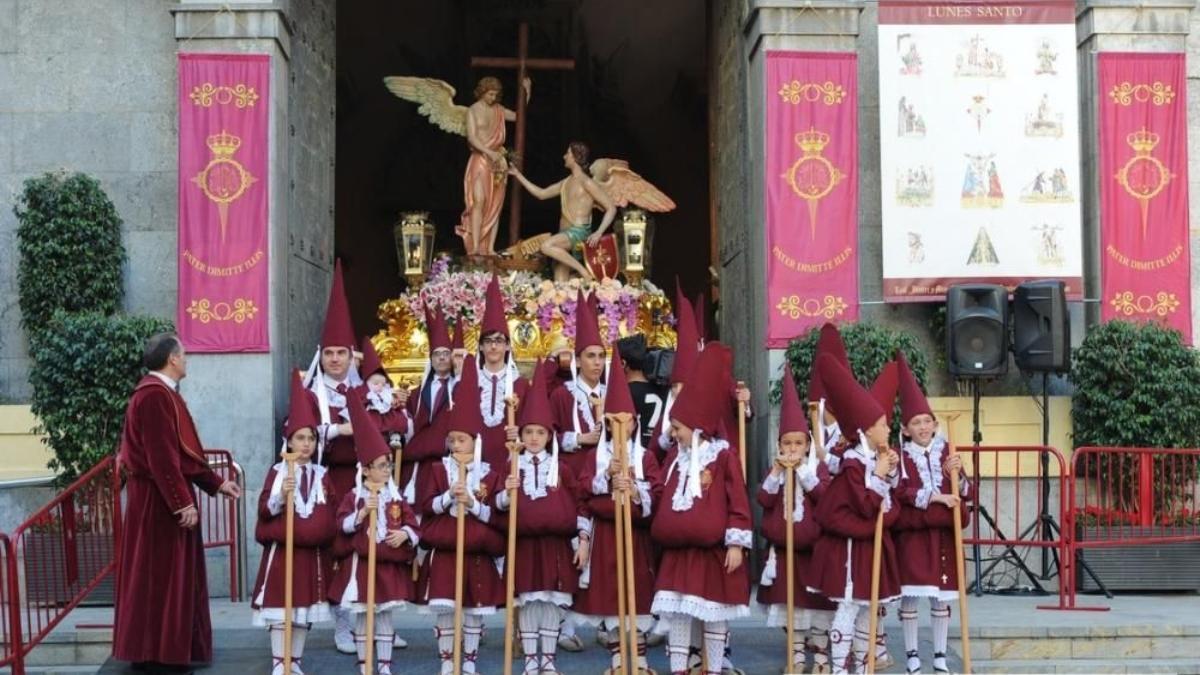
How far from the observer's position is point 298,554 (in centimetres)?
924

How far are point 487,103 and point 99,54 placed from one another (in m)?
4.57

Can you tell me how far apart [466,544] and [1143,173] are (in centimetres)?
751

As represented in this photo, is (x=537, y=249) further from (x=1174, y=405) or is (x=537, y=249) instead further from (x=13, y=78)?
(x=1174, y=405)

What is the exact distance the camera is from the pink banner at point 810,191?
43.9ft

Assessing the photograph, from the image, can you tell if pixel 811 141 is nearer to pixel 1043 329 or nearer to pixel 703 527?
pixel 1043 329

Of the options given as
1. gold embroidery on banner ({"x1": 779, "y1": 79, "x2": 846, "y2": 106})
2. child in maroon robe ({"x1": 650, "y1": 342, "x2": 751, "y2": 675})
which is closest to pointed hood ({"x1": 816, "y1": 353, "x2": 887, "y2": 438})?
child in maroon robe ({"x1": 650, "y1": 342, "x2": 751, "y2": 675})

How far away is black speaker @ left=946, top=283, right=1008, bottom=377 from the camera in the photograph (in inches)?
484

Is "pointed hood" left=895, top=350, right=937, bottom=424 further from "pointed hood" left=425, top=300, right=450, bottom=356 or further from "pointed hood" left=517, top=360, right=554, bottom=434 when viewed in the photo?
"pointed hood" left=425, top=300, right=450, bottom=356

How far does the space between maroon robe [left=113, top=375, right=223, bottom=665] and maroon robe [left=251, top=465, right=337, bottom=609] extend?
584 mm

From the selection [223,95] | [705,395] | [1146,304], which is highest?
[223,95]

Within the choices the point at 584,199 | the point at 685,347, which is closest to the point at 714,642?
the point at 685,347

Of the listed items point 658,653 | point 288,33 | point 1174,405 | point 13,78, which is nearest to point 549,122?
point 288,33

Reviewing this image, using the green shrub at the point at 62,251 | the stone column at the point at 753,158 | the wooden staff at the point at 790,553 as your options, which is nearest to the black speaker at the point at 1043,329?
the stone column at the point at 753,158

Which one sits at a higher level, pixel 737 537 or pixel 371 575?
pixel 737 537
